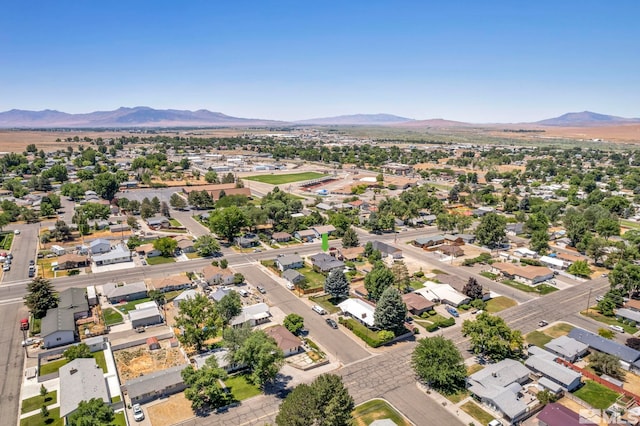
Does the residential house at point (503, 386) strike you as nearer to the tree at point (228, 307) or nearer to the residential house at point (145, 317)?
the tree at point (228, 307)

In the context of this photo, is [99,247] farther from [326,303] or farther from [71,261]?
[326,303]

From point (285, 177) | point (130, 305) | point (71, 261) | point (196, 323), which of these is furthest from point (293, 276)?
point (285, 177)

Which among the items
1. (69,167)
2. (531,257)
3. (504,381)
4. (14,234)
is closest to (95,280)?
(14,234)

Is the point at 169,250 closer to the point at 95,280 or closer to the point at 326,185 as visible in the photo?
the point at 95,280

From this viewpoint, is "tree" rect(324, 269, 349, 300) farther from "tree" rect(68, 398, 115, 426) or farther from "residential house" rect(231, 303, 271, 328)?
"tree" rect(68, 398, 115, 426)

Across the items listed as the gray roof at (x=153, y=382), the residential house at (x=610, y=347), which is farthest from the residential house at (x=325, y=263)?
the residential house at (x=610, y=347)

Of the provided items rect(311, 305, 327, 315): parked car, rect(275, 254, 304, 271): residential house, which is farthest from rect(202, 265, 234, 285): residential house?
rect(311, 305, 327, 315): parked car
